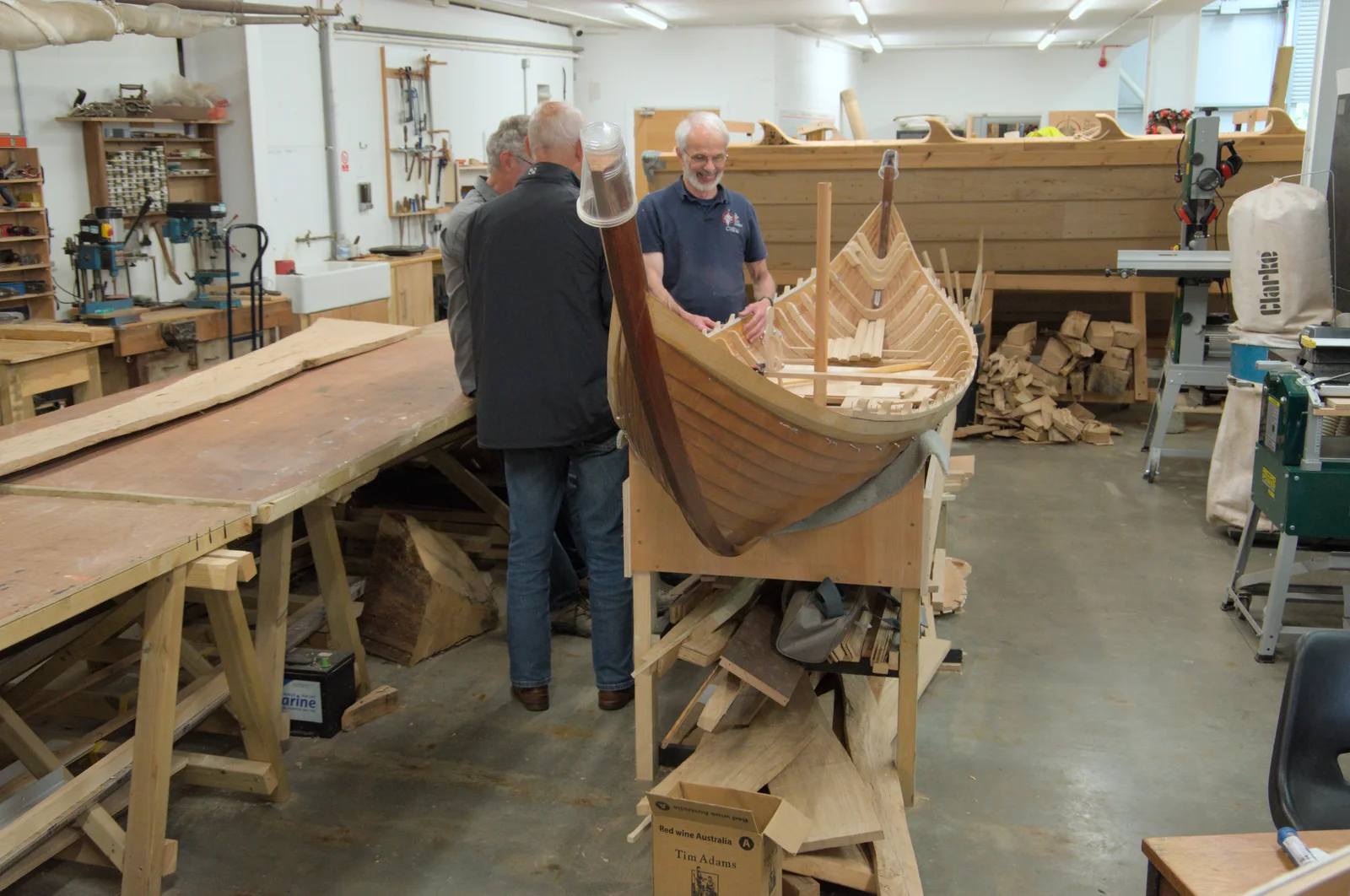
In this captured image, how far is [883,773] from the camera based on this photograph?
2.93 metres

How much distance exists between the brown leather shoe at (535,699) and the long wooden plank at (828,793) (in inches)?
40.2

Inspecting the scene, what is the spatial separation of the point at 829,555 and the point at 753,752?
0.53 metres

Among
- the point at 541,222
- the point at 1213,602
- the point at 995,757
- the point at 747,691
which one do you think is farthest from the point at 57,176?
the point at 1213,602

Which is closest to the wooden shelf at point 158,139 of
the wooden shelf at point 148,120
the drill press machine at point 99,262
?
the wooden shelf at point 148,120

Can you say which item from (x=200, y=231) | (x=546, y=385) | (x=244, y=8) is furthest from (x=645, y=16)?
(x=546, y=385)

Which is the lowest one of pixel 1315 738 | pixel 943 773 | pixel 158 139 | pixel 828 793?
pixel 943 773

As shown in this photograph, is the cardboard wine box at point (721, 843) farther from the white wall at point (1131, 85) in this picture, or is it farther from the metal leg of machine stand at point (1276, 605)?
the white wall at point (1131, 85)

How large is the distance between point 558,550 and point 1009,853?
6.78ft

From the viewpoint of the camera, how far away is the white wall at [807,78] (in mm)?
13812

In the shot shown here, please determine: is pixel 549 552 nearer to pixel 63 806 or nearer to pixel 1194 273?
pixel 63 806

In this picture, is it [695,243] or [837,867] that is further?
[695,243]

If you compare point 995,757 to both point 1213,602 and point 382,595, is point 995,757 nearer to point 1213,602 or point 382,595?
point 1213,602

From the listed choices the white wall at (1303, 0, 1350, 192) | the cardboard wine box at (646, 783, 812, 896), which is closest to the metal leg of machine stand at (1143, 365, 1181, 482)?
the white wall at (1303, 0, 1350, 192)

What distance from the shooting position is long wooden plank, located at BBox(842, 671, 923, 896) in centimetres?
250
